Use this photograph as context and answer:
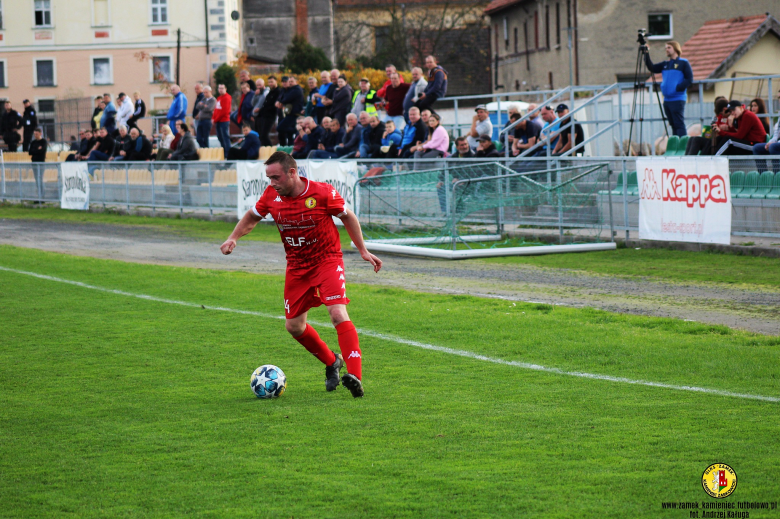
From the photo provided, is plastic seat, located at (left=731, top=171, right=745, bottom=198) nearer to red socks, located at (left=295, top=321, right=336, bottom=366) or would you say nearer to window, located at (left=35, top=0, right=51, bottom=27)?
red socks, located at (left=295, top=321, right=336, bottom=366)

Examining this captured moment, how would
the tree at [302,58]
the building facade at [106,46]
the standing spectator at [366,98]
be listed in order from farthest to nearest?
the building facade at [106,46] < the tree at [302,58] < the standing spectator at [366,98]

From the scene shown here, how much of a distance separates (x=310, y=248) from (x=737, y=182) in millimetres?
9367

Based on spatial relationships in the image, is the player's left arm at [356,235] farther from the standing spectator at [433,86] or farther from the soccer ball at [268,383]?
the standing spectator at [433,86]

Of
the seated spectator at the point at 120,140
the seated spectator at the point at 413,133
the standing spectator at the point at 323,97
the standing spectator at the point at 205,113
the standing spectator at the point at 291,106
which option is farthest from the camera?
the seated spectator at the point at 120,140

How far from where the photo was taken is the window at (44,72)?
69438 mm

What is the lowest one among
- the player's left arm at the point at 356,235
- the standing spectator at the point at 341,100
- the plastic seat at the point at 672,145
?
the player's left arm at the point at 356,235

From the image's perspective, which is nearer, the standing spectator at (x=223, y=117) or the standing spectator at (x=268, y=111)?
the standing spectator at (x=268, y=111)

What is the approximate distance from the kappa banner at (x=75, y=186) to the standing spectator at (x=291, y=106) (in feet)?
20.7

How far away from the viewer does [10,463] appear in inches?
228

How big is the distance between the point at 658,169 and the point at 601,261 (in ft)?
6.23

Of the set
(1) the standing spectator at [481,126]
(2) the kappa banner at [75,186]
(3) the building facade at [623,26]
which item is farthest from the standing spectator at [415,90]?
(3) the building facade at [623,26]

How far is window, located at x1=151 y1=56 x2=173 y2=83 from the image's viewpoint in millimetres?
68625

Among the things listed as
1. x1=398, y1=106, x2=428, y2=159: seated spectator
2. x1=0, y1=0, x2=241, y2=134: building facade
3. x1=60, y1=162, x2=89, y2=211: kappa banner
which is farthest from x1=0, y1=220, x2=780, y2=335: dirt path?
x1=0, y1=0, x2=241, y2=134: building facade

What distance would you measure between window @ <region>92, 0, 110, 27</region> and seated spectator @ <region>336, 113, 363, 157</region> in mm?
50502
